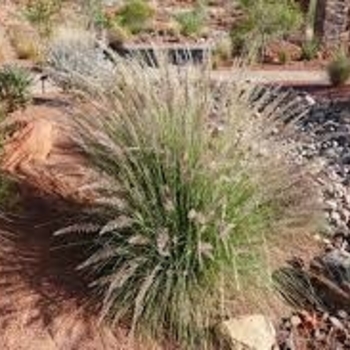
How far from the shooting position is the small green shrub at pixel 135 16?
50.6 ft

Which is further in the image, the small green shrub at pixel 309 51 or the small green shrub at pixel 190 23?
the small green shrub at pixel 190 23

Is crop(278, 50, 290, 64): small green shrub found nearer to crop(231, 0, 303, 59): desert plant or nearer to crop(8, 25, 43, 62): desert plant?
crop(231, 0, 303, 59): desert plant

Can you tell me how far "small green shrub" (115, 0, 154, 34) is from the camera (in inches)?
607

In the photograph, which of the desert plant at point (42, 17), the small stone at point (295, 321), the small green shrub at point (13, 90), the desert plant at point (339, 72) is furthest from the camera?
the desert plant at point (42, 17)

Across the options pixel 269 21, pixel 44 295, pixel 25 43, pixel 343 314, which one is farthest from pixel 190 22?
pixel 44 295

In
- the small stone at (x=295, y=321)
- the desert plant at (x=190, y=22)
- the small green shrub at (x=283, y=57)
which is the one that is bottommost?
the desert plant at (x=190, y=22)

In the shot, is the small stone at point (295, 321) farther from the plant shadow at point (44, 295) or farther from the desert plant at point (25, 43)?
the desert plant at point (25, 43)

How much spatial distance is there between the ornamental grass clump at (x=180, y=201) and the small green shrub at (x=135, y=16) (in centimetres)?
1074

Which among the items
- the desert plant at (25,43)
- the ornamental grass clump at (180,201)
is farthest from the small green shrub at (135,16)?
the ornamental grass clump at (180,201)

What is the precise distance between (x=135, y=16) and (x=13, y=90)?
997cm

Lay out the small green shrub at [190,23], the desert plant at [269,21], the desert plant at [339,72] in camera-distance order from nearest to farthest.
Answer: the desert plant at [339,72] < the desert plant at [269,21] < the small green shrub at [190,23]

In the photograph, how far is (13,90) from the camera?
585 centimetres

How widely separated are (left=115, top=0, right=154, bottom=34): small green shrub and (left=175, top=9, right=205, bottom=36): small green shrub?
→ 54cm

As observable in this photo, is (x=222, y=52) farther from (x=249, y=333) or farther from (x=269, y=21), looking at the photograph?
(x=249, y=333)
